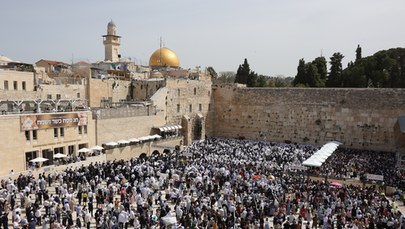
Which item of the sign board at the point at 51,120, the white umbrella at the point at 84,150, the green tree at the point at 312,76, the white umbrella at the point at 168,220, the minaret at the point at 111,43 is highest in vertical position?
the minaret at the point at 111,43

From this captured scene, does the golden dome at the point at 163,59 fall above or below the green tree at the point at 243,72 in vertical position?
above

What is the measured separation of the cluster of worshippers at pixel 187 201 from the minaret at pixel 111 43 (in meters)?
33.5

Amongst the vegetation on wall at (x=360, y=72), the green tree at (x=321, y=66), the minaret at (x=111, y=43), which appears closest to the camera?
the vegetation on wall at (x=360, y=72)

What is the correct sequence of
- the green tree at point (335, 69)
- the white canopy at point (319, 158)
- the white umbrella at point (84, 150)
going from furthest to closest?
the green tree at point (335, 69) < the white umbrella at point (84, 150) < the white canopy at point (319, 158)

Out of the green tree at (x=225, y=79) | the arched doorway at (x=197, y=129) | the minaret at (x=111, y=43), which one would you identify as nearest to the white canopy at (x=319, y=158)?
the arched doorway at (x=197, y=129)

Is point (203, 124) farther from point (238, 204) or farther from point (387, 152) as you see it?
point (238, 204)

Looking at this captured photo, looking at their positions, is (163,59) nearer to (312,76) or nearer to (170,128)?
(312,76)

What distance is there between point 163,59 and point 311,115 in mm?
21858

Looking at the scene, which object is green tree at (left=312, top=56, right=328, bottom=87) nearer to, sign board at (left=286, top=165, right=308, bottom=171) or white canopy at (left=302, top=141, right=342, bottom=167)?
white canopy at (left=302, top=141, right=342, bottom=167)

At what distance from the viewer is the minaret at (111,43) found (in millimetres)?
50438

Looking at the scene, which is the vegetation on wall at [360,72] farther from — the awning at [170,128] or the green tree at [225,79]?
the awning at [170,128]

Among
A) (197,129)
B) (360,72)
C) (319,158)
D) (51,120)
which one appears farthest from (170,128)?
(360,72)

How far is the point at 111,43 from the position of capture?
165ft

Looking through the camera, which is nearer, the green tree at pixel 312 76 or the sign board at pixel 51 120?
the sign board at pixel 51 120
